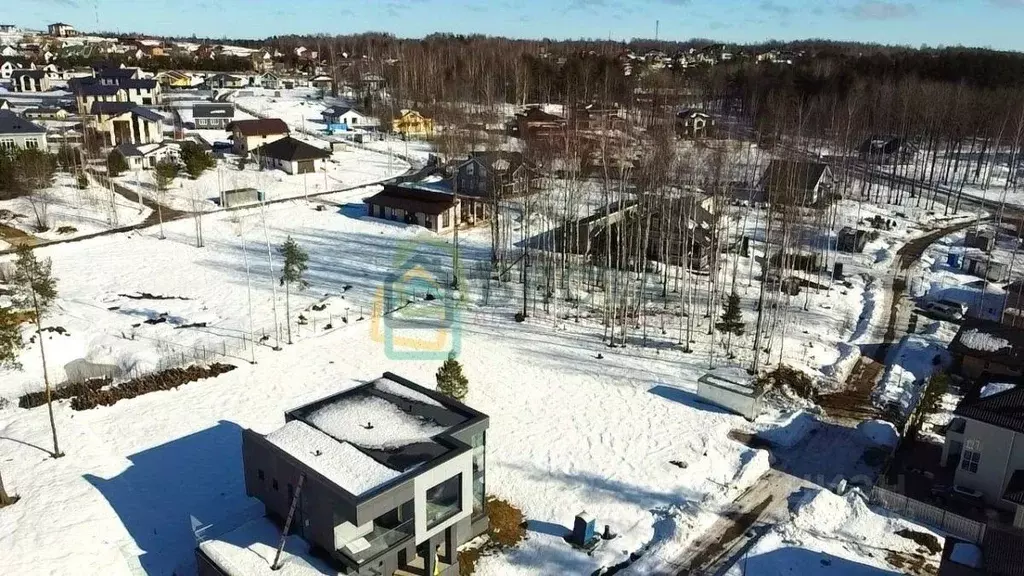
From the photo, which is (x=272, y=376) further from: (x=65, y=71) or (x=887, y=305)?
(x=65, y=71)

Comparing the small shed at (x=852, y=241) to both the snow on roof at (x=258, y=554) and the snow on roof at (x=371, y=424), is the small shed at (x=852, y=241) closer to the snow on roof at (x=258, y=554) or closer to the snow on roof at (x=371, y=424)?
the snow on roof at (x=371, y=424)

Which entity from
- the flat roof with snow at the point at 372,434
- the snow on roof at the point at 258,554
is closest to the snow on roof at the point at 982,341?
the flat roof with snow at the point at 372,434

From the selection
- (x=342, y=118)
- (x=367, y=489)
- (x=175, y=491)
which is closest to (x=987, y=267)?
(x=367, y=489)

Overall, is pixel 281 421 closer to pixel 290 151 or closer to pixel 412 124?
pixel 290 151

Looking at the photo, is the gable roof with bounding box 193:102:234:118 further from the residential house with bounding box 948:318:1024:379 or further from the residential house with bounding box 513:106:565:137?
the residential house with bounding box 948:318:1024:379

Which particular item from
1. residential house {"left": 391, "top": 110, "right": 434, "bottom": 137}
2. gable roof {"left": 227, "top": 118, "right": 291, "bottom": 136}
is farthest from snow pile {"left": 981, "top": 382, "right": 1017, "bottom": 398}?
residential house {"left": 391, "top": 110, "right": 434, "bottom": 137}

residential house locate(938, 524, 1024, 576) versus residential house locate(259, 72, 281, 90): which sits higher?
residential house locate(259, 72, 281, 90)
